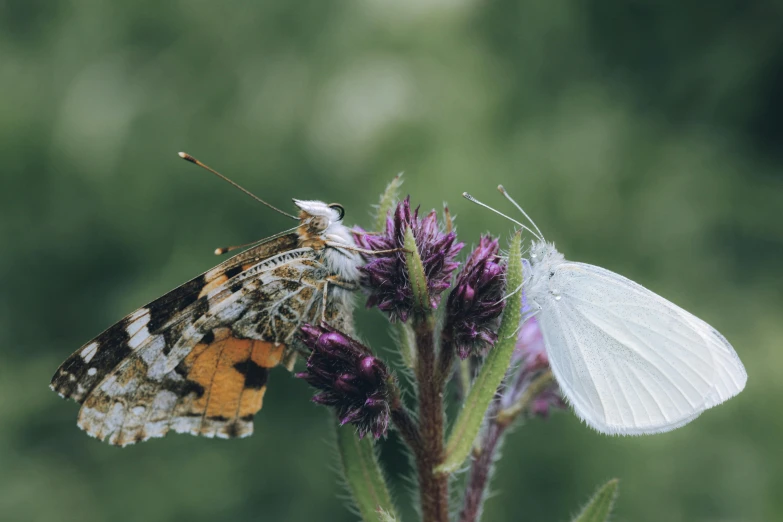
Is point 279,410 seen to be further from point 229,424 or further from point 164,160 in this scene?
point 229,424

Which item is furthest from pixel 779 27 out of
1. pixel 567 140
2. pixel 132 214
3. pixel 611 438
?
pixel 132 214

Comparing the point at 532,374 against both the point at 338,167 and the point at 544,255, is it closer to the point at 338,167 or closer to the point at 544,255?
the point at 544,255

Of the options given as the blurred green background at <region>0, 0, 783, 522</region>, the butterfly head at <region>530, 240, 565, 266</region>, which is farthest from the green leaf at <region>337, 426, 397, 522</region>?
the blurred green background at <region>0, 0, 783, 522</region>

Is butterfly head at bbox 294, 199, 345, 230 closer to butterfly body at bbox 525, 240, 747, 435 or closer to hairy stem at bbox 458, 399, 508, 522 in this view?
butterfly body at bbox 525, 240, 747, 435

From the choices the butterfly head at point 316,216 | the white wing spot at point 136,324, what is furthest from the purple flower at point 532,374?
the white wing spot at point 136,324

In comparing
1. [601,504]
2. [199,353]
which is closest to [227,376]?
[199,353]

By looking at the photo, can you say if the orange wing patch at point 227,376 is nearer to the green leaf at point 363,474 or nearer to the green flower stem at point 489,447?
the green leaf at point 363,474

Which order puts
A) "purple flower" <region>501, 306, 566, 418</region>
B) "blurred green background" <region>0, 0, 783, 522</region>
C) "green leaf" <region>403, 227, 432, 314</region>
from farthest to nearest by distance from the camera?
"blurred green background" <region>0, 0, 783, 522</region>
"purple flower" <region>501, 306, 566, 418</region>
"green leaf" <region>403, 227, 432, 314</region>
